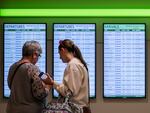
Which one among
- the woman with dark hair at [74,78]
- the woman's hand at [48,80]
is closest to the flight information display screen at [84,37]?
the woman with dark hair at [74,78]

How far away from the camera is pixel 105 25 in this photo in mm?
5973

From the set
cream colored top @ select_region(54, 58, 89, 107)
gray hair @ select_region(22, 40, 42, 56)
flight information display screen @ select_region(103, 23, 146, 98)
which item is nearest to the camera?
cream colored top @ select_region(54, 58, 89, 107)

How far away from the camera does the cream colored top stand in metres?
3.86

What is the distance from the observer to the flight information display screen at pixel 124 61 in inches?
235

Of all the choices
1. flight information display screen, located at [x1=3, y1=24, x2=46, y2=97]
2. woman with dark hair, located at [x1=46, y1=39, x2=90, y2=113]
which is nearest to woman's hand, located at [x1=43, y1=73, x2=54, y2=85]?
woman with dark hair, located at [x1=46, y1=39, x2=90, y2=113]

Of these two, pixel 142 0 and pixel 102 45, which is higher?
pixel 142 0

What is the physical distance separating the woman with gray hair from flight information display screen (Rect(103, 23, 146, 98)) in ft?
6.95

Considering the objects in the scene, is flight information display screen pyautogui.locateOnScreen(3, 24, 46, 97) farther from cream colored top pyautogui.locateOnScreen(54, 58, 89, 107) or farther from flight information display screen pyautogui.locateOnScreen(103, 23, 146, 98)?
cream colored top pyautogui.locateOnScreen(54, 58, 89, 107)

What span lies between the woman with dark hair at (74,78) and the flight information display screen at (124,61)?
197cm

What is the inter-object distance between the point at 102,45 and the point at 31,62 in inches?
83.5

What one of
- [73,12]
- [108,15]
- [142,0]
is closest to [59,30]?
[73,12]

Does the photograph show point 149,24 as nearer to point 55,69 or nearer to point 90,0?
point 90,0

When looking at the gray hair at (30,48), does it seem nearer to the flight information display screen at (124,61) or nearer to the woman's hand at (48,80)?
the woman's hand at (48,80)

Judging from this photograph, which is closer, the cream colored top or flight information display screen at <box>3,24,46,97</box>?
the cream colored top
